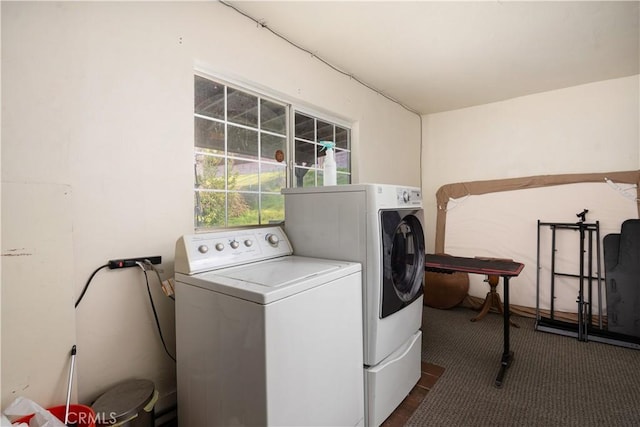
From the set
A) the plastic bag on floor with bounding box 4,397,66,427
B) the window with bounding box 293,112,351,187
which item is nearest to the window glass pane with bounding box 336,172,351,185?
the window with bounding box 293,112,351,187

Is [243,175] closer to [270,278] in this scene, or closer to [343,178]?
[270,278]

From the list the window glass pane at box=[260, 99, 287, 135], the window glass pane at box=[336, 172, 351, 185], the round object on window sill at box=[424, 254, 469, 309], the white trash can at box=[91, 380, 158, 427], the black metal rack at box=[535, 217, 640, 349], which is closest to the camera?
the white trash can at box=[91, 380, 158, 427]

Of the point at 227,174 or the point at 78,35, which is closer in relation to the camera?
the point at 78,35

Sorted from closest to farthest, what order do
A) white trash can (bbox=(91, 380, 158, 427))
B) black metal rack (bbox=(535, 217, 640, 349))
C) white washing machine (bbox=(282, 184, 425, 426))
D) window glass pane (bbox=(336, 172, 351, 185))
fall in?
white trash can (bbox=(91, 380, 158, 427)), white washing machine (bbox=(282, 184, 425, 426)), black metal rack (bbox=(535, 217, 640, 349)), window glass pane (bbox=(336, 172, 351, 185))

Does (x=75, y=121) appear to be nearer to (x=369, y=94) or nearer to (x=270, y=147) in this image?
(x=270, y=147)

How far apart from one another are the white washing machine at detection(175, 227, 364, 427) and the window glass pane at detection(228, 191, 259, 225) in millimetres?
414

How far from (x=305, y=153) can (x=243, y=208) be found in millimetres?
813

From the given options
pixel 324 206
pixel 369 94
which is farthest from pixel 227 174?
pixel 369 94

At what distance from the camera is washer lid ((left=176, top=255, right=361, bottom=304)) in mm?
1083

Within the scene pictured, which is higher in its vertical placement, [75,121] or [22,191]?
[75,121]

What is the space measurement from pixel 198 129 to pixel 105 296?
1057mm

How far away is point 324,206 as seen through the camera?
1.72 m

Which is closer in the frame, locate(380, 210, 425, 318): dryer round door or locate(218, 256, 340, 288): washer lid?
locate(218, 256, 340, 288): washer lid
